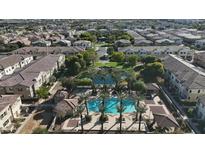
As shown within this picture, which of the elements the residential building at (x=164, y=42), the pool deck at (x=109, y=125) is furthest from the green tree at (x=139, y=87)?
the residential building at (x=164, y=42)

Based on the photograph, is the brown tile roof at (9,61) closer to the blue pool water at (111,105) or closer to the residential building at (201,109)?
the blue pool water at (111,105)

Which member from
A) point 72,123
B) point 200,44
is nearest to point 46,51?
point 72,123

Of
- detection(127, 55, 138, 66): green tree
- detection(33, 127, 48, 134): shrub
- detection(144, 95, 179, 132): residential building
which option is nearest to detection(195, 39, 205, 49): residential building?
detection(127, 55, 138, 66): green tree

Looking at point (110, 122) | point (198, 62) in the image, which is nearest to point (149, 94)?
point (110, 122)

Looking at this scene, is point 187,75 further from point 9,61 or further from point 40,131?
point 9,61

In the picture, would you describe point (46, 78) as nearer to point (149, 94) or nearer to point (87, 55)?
point (87, 55)
